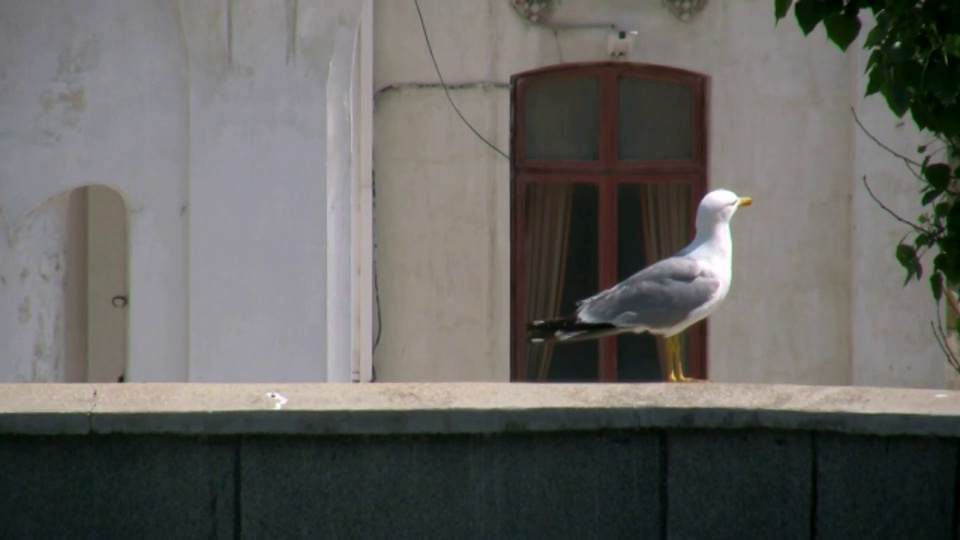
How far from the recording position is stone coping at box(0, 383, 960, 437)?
5293mm

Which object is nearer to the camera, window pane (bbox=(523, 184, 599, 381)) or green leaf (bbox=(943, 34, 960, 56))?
green leaf (bbox=(943, 34, 960, 56))

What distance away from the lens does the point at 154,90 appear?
10344 millimetres

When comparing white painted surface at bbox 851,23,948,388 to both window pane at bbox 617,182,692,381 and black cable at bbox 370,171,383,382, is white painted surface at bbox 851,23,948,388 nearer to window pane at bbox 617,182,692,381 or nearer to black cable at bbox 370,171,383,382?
window pane at bbox 617,182,692,381

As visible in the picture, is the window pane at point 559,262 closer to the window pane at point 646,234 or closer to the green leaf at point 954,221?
the window pane at point 646,234

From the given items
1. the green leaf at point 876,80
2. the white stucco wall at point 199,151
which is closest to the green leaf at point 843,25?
the green leaf at point 876,80

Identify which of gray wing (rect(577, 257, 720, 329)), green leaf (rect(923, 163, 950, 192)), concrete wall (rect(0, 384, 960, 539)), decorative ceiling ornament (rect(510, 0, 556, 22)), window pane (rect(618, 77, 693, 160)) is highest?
decorative ceiling ornament (rect(510, 0, 556, 22))

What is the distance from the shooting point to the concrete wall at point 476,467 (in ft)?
17.5

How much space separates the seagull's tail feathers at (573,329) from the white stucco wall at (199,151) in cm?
184

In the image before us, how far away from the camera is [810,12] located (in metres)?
5.09

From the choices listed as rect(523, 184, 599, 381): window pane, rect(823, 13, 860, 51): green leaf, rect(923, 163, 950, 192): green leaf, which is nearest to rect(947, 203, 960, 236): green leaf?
rect(923, 163, 950, 192): green leaf

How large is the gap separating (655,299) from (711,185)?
3974 millimetres

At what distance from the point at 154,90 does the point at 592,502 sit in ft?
18.0

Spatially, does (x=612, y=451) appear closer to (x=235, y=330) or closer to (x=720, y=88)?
(x=235, y=330)

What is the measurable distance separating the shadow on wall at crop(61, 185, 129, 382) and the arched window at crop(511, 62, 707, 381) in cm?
244
